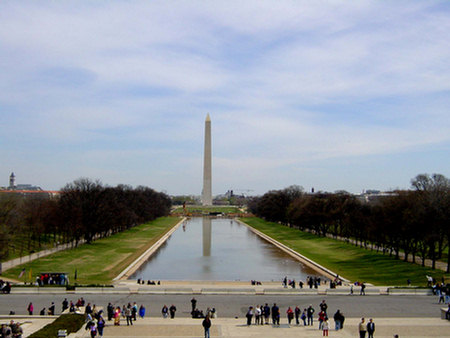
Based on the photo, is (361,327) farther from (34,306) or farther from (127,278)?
(127,278)

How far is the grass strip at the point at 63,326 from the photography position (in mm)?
20717

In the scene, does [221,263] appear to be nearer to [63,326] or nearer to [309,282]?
[309,282]

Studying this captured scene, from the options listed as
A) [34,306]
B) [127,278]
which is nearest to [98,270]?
[127,278]

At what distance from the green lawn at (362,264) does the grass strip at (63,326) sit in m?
26.7

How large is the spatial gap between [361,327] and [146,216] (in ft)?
322

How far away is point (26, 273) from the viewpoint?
1697 inches

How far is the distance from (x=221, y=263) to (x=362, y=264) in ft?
51.0

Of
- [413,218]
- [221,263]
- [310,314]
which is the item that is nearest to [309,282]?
[310,314]

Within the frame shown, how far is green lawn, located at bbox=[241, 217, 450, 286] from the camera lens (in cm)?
4222

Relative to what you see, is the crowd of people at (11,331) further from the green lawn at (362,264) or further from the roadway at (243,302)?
the green lawn at (362,264)

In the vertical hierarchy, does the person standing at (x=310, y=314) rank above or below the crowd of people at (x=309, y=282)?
above

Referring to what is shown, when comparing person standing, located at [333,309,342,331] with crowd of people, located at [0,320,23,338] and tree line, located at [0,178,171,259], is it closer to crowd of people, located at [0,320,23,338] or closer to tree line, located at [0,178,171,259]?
crowd of people, located at [0,320,23,338]

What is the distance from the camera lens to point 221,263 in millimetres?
54688

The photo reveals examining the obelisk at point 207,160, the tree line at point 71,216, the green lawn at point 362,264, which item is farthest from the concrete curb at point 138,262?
the obelisk at point 207,160
